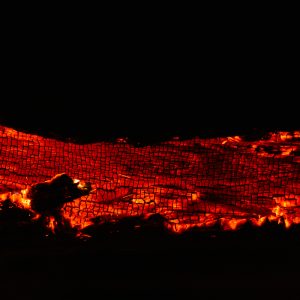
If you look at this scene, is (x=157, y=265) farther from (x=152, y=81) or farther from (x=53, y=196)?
(x=152, y=81)

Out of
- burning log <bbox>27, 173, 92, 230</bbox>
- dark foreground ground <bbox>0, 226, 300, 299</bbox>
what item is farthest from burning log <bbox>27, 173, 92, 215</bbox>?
dark foreground ground <bbox>0, 226, 300, 299</bbox>

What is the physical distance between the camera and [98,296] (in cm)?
115

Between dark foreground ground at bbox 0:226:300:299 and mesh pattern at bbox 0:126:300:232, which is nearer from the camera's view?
dark foreground ground at bbox 0:226:300:299

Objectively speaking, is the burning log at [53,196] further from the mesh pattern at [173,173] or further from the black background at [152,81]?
the black background at [152,81]

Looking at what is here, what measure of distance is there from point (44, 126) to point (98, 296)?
20.3 inches

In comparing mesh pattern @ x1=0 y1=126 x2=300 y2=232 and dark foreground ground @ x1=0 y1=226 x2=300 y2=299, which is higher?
mesh pattern @ x1=0 y1=126 x2=300 y2=232

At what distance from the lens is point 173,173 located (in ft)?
5.02

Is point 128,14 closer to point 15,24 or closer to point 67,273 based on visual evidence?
point 15,24

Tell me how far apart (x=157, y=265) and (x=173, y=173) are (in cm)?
41

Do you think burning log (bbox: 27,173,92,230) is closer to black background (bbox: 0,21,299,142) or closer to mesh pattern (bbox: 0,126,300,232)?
mesh pattern (bbox: 0,126,300,232)

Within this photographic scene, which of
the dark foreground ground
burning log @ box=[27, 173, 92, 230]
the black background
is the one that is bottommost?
the dark foreground ground

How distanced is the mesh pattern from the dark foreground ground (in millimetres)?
100

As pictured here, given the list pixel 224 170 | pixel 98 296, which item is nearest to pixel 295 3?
pixel 224 170

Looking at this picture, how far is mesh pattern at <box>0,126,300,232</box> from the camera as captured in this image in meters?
1.35
